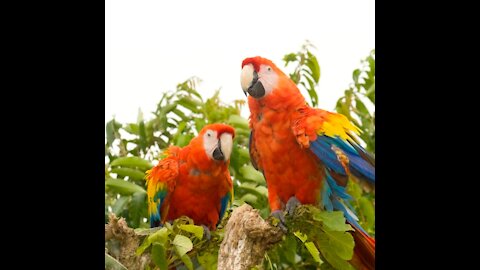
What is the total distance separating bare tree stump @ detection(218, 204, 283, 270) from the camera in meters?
1.05

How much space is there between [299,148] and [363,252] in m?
0.24

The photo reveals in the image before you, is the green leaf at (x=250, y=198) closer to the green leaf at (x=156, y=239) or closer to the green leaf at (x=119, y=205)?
the green leaf at (x=119, y=205)

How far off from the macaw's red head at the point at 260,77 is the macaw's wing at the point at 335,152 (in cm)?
8

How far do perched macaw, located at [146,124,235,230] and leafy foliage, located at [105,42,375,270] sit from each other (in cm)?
5

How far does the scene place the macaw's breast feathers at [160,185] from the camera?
1.35 meters

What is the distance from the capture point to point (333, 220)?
110cm

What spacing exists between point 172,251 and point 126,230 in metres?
0.09

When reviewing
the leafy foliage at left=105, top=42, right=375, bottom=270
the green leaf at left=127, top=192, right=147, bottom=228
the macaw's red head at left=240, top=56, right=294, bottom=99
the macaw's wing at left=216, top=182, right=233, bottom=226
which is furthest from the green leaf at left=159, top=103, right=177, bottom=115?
the macaw's red head at left=240, top=56, right=294, bottom=99

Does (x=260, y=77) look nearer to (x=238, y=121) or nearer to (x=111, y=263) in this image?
(x=238, y=121)

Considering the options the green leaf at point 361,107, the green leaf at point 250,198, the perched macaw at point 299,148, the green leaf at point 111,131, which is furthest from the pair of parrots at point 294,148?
the green leaf at point 361,107

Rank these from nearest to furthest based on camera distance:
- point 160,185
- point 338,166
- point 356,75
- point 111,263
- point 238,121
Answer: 1. point 111,263
2. point 338,166
3. point 160,185
4. point 238,121
5. point 356,75

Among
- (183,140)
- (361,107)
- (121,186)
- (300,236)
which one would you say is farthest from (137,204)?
(361,107)

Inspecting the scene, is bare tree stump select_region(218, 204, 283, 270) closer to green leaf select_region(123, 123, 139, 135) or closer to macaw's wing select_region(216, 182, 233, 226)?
macaw's wing select_region(216, 182, 233, 226)
